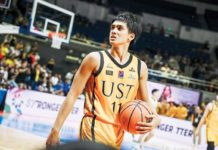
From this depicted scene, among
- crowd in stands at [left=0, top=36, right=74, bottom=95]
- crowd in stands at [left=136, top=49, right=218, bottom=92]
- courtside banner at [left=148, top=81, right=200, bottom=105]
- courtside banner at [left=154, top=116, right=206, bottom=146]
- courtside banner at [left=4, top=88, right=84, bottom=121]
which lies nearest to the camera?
courtside banner at [left=4, top=88, right=84, bottom=121]

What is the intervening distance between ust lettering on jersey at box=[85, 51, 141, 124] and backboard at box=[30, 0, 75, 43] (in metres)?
13.2

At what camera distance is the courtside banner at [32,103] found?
1473cm

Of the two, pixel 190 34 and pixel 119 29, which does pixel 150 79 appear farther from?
pixel 119 29

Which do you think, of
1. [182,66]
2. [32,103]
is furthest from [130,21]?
[182,66]

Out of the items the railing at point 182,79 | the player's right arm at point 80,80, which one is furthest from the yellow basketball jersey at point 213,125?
the railing at point 182,79

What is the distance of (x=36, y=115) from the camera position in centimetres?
1541

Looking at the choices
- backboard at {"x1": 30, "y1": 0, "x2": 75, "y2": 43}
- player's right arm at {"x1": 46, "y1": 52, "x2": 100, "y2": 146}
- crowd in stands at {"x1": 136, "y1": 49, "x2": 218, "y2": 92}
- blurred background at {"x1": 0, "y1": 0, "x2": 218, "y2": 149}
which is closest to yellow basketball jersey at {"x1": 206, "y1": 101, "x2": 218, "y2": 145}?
blurred background at {"x1": 0, "y1": 0, "x2": 218, "y2": 149}

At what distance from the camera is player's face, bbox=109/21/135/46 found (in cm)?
359

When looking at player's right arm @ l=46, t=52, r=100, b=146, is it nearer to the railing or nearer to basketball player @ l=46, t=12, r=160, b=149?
basketball player @ l=46, t=12, r=160, b=149

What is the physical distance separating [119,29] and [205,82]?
19354 millimetres

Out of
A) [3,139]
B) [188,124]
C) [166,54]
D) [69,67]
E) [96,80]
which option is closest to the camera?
[96,80]

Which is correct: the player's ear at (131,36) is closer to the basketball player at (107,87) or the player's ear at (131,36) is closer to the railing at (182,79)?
the basketball player at (107,87)

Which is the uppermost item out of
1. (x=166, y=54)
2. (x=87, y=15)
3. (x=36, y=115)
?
(x=87, y=15)

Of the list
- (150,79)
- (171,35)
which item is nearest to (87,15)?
(171,35)
